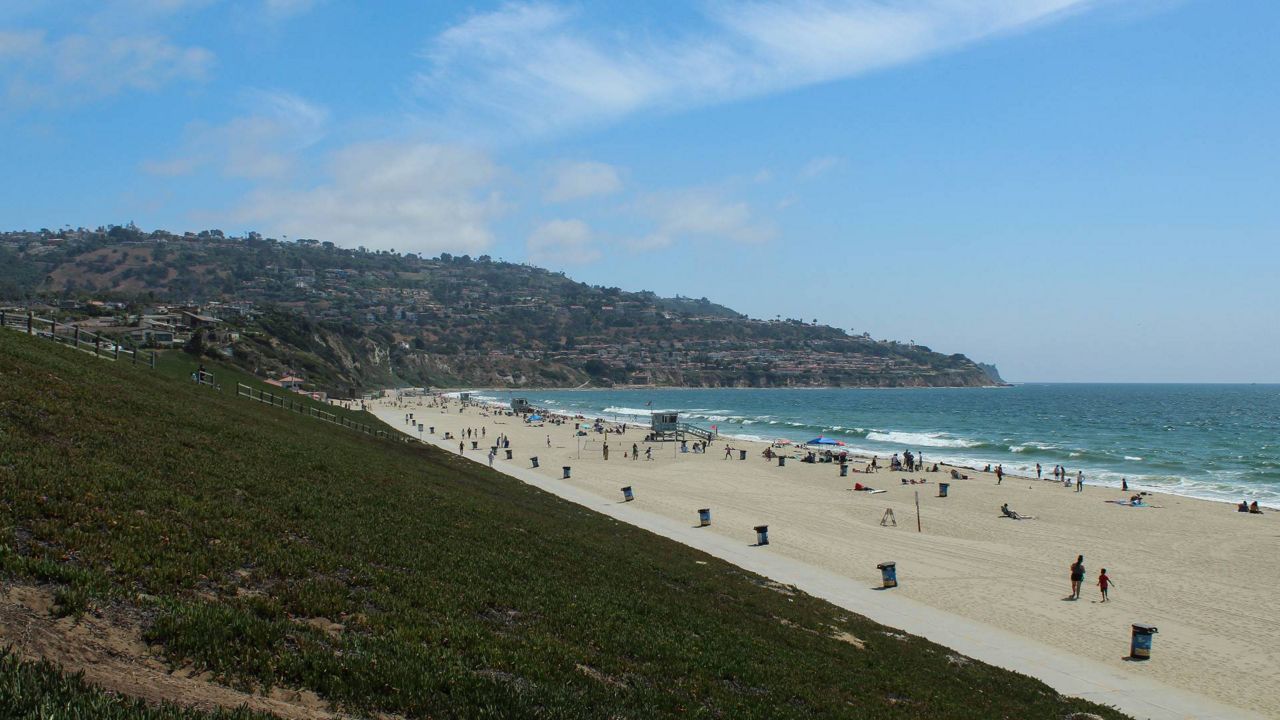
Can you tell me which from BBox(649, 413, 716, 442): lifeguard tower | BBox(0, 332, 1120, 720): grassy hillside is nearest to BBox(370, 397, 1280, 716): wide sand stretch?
BBox(0, 332, 1120, 720): grassy hillside

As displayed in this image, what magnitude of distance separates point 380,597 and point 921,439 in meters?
80.8

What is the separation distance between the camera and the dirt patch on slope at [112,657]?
534 cm

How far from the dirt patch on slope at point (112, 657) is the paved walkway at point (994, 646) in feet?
44.4

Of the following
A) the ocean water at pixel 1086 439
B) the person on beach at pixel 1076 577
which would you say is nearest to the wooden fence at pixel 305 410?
the person on beach at pixel 1076 577

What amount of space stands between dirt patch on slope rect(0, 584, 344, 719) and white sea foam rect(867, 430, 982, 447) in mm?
76794

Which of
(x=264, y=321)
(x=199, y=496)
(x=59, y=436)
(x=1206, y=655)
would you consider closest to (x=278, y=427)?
(x=59, y=436)

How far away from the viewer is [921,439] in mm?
82000

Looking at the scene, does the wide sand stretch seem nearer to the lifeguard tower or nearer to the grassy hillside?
the grassy hillside

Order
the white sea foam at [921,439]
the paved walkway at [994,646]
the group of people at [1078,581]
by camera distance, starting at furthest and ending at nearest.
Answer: the white sea foam at [921,439] → the group of people at [1078,581] → the paved walkway at [994,646]

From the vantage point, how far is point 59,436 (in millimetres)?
11602

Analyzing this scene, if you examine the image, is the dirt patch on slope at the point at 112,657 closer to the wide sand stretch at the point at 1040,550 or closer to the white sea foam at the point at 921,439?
the wide sand stretch at the point at 1040,550

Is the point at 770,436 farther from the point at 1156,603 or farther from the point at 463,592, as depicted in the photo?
the point at 463,592

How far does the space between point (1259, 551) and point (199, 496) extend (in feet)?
114

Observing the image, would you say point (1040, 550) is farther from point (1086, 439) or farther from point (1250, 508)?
point (1086, 439)
